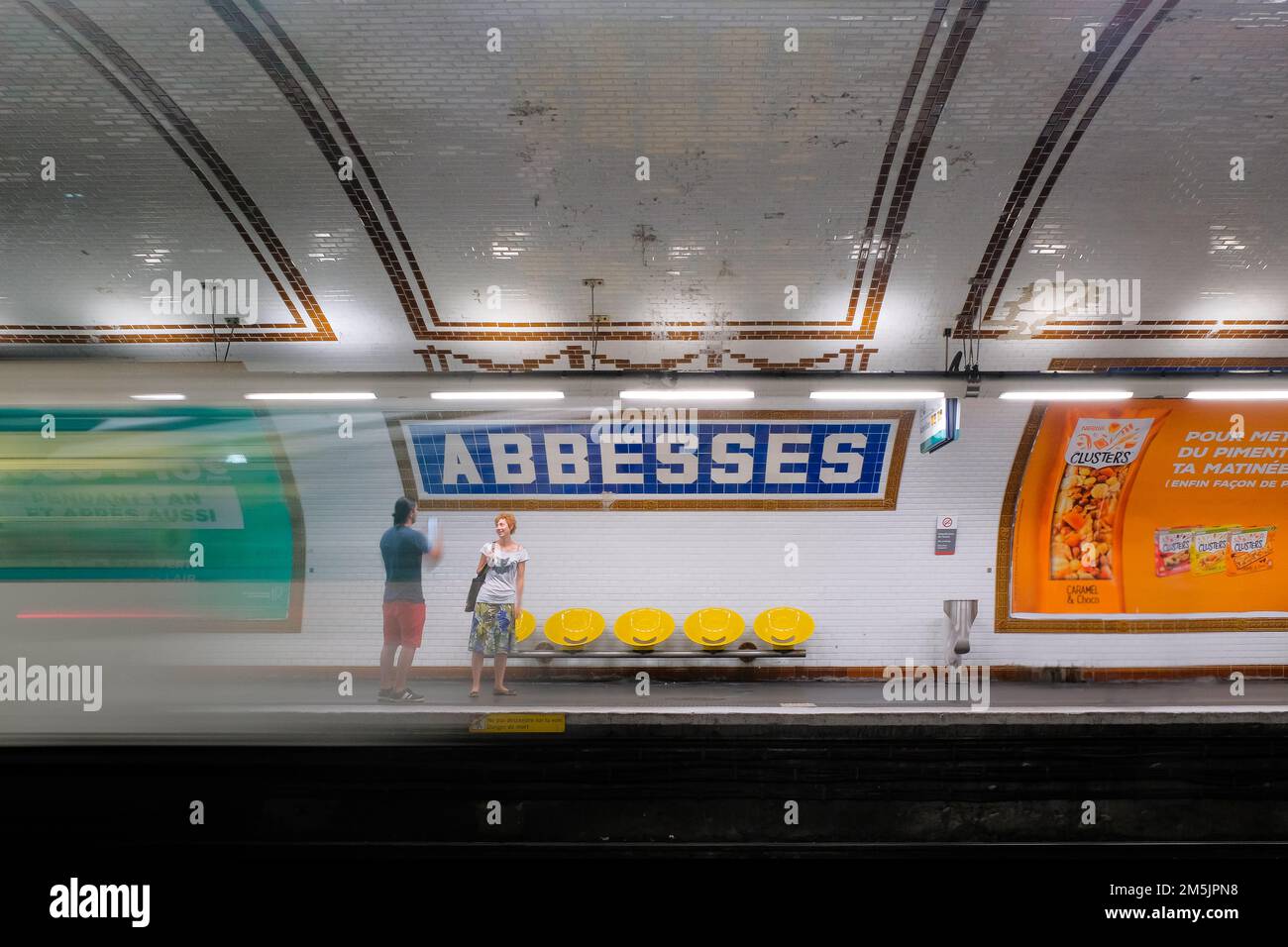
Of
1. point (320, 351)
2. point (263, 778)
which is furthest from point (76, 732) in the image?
point (320, 351)

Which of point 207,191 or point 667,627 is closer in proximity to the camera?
point 207,191

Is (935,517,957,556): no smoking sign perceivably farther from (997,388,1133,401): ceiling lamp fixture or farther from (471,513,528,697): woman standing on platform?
(471,513,528,697): woman standing on platform

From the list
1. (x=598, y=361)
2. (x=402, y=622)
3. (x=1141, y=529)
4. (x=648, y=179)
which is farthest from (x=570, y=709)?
(x=1141, y=529)

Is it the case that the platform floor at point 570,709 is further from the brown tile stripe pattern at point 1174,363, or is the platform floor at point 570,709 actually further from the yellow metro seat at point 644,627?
the brown tile stripe pattern at point 1174,363

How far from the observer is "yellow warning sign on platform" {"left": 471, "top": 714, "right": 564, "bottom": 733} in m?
4.77

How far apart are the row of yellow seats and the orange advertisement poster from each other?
2418 millimetres

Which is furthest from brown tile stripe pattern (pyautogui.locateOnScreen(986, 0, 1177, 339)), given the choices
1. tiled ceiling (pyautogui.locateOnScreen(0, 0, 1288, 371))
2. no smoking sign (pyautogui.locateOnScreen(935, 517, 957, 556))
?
no smoking sign (pyautogui.locateOnScreen(935, 517, 957, 556))

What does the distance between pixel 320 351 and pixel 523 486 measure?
93.2 inches

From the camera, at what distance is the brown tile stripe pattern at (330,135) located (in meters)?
3.75

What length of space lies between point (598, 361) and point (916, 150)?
10.8 feet

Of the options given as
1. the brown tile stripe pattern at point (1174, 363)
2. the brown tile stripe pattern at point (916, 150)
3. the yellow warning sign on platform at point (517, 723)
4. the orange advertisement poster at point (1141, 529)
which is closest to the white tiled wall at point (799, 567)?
the orange advertisement poster at point (1141, 529)

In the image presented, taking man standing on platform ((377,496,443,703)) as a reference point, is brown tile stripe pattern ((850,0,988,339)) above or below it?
above

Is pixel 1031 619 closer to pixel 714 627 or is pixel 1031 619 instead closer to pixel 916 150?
pixel 714 627

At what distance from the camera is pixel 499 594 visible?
5.59 m
